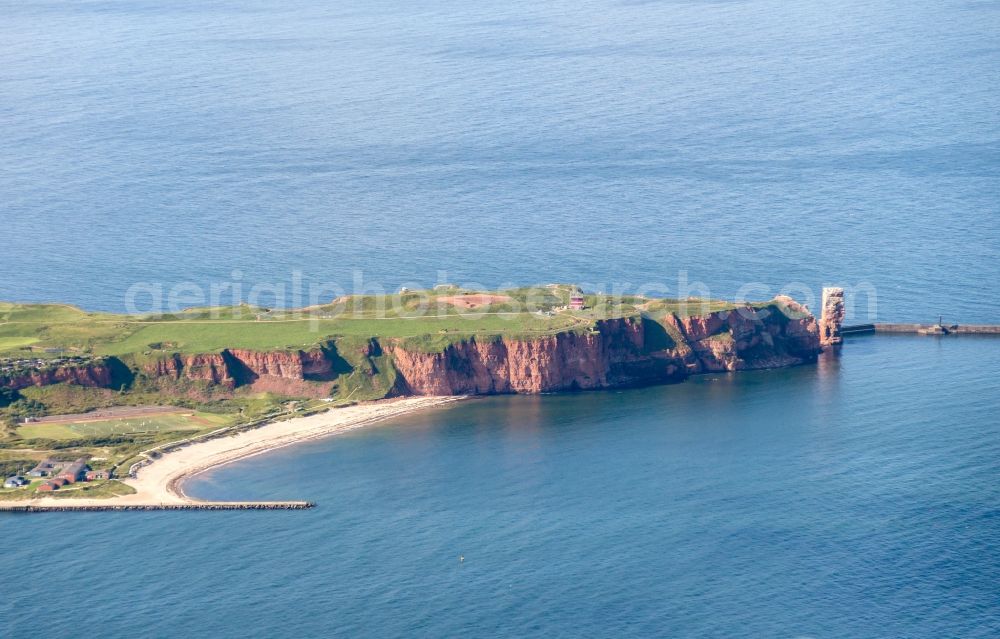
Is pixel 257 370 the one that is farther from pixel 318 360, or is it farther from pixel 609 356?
pixel 609 356

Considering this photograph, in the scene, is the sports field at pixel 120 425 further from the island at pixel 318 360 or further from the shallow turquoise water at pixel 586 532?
the shallow turquoise water at pixel 586 532

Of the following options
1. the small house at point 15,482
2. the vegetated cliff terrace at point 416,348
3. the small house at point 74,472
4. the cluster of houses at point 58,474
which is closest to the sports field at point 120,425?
the vegetated cliff terrace at point 416,348

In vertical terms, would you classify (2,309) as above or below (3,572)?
above

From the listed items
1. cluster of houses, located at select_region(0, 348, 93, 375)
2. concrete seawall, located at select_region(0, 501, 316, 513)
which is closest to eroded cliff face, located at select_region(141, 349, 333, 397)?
cluster of houses, located at select_region(0, 348, 93, 375)

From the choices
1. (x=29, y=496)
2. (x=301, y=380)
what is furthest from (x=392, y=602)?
(x=301, y=380)

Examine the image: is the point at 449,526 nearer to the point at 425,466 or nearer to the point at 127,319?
the point at 425,466

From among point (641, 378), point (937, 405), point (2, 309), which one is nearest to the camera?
point (937, 405)

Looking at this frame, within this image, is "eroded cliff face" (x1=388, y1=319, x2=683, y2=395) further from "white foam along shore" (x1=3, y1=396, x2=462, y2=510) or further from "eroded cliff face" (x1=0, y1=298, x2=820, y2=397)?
"white foam along shore" (x1=3, y1=396, x2=462, y2=510)

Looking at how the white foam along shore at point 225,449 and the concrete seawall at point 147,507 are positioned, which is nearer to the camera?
the concrete seawall at point 147,507
